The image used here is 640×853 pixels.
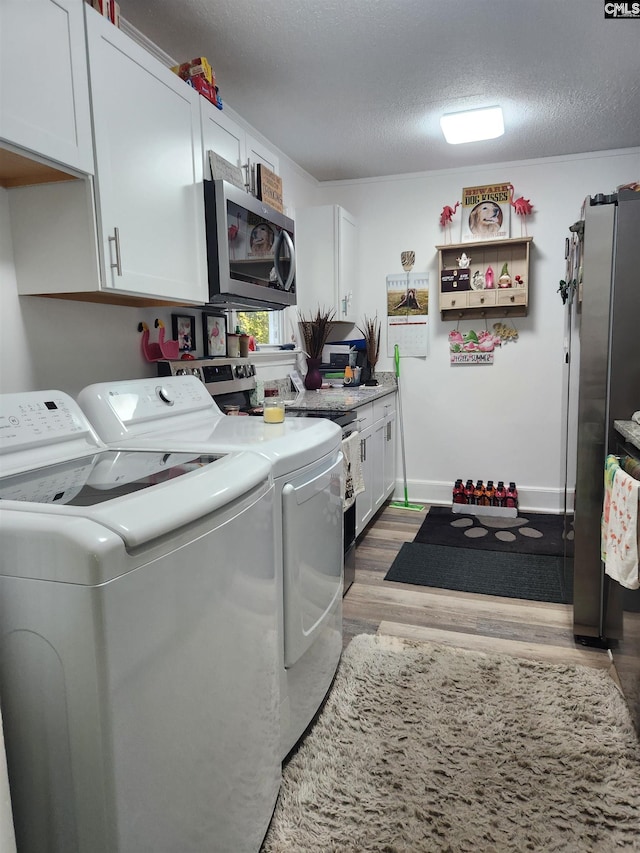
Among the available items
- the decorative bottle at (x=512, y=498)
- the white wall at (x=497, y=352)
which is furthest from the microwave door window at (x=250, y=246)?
the decorative bottle at (x=512, y=498)

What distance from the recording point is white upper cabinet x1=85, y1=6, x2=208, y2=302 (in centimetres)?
159

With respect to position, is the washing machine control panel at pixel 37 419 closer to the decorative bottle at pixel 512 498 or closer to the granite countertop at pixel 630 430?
the granite countertop at pixel 630 430

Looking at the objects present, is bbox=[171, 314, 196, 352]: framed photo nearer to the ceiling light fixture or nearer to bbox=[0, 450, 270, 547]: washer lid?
bbox=[0, 450, 270, 547]: washer lid

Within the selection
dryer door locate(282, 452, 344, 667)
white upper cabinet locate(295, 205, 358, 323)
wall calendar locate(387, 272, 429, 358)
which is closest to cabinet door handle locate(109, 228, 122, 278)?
dryer door locate(282, 452, 344, 667)

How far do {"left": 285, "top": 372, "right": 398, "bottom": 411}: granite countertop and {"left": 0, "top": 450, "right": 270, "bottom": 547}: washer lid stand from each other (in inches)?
59.2

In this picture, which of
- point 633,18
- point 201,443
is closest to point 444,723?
point 201,443

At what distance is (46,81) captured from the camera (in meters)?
1.40

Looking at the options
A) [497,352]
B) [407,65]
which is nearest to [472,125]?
[407,65]

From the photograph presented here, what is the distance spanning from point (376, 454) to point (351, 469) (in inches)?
37.1

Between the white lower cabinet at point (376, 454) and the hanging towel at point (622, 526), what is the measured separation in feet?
4.99

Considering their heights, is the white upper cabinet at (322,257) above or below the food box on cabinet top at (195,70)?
below

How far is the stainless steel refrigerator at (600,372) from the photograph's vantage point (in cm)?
206

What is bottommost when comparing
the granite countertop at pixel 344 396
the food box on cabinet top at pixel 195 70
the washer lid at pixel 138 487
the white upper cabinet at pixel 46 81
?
the granite countertop at pixel 344 396

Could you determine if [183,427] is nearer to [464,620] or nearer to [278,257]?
[278,257]
